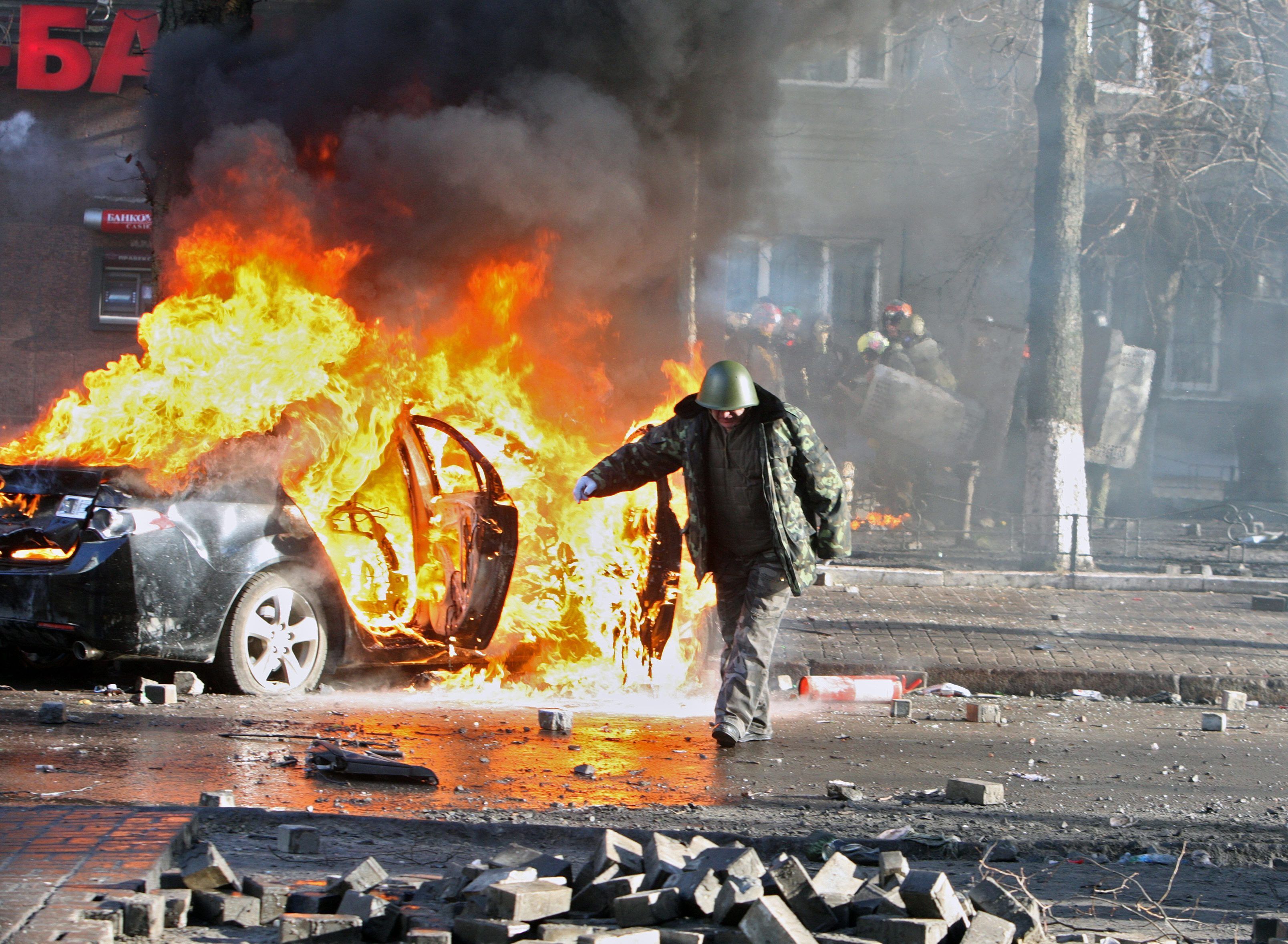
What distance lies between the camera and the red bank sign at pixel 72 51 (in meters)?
21.2

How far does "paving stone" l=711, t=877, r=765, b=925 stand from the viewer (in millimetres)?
3359

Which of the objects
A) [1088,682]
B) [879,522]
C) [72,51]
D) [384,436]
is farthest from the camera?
[72,51]

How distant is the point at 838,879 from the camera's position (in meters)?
3.65

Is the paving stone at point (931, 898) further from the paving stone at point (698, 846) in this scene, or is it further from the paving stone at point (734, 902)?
the paving stone at point (698, 846)

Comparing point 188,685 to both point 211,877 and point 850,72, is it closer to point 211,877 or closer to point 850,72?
point 211,877

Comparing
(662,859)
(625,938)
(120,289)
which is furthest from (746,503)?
(120,289)

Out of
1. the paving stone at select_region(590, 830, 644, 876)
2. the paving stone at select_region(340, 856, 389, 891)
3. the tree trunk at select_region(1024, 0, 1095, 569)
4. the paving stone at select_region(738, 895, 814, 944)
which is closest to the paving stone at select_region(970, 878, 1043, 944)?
the paving stone at select_region(738, 895, 814, 944)

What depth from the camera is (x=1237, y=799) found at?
5602 millimetres

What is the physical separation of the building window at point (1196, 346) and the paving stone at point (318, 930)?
22580 mm

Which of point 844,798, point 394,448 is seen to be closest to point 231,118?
point 394,448

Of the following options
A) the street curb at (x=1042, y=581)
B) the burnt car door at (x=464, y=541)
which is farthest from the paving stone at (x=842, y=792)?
the street curb at (x=1042, y=581)

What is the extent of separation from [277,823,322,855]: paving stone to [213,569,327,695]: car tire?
9.25 feet

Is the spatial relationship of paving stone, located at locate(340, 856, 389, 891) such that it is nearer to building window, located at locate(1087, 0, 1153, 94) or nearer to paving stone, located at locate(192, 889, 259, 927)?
paving stone, located at locate(192, 889, 259, 927)

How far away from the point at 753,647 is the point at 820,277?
1705 centimetres
